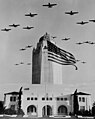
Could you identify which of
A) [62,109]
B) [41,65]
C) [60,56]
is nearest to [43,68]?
[41,65]

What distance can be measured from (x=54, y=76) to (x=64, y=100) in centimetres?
2448

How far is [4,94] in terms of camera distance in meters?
104

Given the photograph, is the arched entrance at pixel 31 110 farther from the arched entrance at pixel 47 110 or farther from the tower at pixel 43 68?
the tower at pixel 43 68

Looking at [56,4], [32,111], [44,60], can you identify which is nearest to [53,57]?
[44,60]

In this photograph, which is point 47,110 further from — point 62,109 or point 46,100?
point 62,109

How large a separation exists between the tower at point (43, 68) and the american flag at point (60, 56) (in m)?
4.81

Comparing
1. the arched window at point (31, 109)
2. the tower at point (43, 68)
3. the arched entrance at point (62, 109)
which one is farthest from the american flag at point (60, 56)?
the arched window at point (31, 109)

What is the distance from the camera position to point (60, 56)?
330ft

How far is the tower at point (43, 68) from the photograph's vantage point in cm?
12281

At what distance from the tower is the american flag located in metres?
4.81

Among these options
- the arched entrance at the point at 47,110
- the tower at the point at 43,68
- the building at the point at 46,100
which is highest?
the tower at the point at 43,68

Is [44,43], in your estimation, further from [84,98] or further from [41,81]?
[84,98]

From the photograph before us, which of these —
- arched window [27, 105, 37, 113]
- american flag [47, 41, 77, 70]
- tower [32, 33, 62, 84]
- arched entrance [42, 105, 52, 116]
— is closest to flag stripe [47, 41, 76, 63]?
american flag [47, 41, 77, 70]

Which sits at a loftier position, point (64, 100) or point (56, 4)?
point (56, 4)
